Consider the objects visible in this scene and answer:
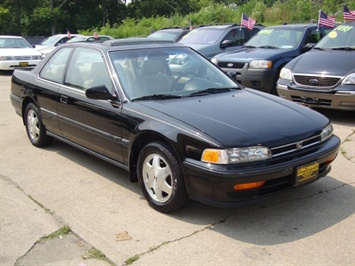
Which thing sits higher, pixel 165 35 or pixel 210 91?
pixel 210 91

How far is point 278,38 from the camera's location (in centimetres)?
1010

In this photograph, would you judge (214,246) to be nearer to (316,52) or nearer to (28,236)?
(28,236)

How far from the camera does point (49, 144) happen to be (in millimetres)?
6359

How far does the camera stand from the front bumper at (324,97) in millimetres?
6900

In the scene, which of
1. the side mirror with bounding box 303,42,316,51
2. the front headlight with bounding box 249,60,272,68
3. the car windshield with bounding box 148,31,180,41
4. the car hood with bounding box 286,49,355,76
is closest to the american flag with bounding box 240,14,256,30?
the car windshield with bounding box 148,31,180,41

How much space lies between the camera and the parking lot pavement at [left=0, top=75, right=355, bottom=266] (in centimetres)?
336

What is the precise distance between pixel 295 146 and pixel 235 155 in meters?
0.62

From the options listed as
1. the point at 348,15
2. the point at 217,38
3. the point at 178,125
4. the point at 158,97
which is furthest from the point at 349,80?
the point at 217,38

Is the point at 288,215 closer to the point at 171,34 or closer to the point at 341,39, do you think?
the point at 341,39

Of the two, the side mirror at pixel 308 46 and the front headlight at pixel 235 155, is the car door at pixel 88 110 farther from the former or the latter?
the side mirror at pixel 308 46

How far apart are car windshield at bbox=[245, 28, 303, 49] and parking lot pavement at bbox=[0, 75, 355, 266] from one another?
5.16 meters

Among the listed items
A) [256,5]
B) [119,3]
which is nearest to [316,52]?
[256,5]

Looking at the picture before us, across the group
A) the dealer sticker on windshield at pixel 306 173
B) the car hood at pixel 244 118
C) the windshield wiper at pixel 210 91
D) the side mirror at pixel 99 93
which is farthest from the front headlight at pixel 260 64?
the dealer sticker on windshield at pixel 306 173

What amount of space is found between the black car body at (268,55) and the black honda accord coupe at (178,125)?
367 centimetres
